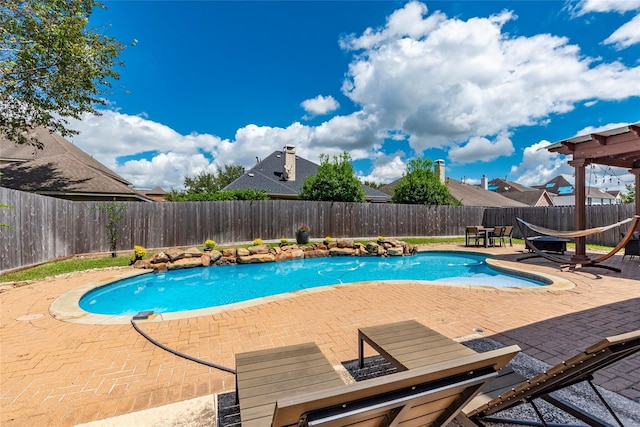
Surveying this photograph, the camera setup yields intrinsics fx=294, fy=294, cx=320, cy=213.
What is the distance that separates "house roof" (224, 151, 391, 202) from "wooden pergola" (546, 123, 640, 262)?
42.6ft

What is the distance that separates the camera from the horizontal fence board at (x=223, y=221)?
771 centimetres

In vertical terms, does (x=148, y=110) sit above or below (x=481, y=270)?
above

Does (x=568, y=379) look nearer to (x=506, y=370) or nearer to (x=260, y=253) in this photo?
(x=506, y=370)

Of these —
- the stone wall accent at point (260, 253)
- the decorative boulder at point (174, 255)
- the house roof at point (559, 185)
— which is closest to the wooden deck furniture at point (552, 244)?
the stone wall accent at point (260, 253)

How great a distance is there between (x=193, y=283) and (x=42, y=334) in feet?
13.7

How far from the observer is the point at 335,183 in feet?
53.0

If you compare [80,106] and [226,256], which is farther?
[80,106]

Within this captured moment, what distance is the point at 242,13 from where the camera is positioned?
10352 mm

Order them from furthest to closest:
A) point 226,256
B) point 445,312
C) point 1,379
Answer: point 226,256
point 445,312
point 1,379

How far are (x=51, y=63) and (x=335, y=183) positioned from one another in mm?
12002

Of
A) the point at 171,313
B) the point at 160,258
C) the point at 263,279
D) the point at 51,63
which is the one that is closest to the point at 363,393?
the point at 171,313

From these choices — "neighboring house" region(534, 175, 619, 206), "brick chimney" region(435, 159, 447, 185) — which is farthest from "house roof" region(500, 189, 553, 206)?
"brick chimney" region(435, 159, 447, 185)

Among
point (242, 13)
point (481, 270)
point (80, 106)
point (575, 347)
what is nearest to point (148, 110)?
point (80, 106)

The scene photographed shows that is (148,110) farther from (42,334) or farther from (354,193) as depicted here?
(42,334)
